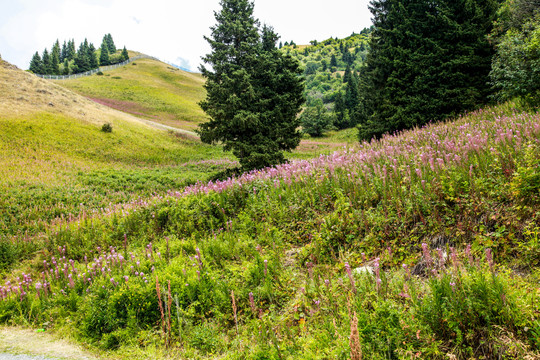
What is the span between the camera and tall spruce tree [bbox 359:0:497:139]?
55.4ft

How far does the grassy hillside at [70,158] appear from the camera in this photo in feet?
47.4

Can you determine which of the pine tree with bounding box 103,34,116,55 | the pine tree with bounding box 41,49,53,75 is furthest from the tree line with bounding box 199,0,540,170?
the pine tree with bounding box 103,34,116,55

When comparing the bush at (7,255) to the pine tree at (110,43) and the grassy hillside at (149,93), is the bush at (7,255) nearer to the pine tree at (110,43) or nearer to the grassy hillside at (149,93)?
the grassy hillside at (149,93)

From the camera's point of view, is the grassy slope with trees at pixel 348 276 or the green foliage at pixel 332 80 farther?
the green foliage at pixel 332 80

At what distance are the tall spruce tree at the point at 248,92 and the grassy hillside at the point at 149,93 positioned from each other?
1245 inches

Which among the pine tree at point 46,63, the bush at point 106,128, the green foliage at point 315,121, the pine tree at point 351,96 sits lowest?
the bush at point 106,128

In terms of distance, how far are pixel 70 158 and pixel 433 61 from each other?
28.4 m

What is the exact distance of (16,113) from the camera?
25.7 m

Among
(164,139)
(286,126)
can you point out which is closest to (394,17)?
(286,126)

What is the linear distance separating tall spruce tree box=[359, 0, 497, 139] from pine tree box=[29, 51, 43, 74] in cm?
12435

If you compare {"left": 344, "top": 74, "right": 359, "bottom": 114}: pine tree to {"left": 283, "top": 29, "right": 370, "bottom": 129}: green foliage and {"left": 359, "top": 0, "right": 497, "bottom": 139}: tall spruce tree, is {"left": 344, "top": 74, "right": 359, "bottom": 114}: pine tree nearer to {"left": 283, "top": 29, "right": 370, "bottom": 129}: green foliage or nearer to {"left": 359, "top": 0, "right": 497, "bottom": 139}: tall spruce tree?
{"left": 283, "top": 29, "right": 370, "bottom": 129}: green foliage

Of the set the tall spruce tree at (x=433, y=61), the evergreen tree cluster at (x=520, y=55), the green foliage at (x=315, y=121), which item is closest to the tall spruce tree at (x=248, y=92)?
the tall spruce tree at (x=433, y=61)

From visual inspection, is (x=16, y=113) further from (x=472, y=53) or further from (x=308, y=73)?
(x=308, y=73)

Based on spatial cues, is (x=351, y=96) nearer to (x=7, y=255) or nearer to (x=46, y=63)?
(x=7, y=255)
